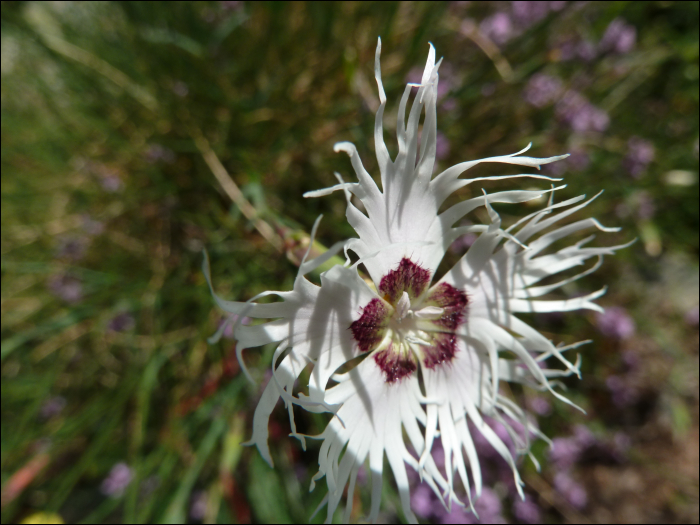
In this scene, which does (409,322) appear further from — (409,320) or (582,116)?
(582,116)

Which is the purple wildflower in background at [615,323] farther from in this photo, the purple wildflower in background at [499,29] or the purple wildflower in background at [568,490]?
the purple wildflower in background at [499,29]

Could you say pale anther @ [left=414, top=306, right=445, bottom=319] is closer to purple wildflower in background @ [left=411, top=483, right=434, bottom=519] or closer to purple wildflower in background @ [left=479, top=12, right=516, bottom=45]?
A: purple wildflower in background @ [left=411, top=483, right=434, bottom=519]

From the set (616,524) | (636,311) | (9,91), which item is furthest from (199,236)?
(616,524)

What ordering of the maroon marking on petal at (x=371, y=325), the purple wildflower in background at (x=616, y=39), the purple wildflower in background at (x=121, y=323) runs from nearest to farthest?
the maroon marking on petal at (x=371, y=325) < the purple wildflower in background at (x=616, y=39) < the purple wildflower in background at (x=121, y=323)

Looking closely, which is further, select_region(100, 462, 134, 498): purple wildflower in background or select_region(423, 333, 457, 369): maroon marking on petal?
select_region(100, 462, 134, 498): purple wildflower in background

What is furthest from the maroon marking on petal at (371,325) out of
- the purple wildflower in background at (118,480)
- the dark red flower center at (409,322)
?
the purple wildflower in background at (118,480)

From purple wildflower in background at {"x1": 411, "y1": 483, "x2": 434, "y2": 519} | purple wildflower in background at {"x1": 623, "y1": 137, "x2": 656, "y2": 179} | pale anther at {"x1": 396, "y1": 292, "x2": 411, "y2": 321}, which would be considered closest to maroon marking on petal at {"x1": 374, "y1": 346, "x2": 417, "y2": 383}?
pale anther at {"x1": 396, "y1": 292, "x2": 411, "y2": 321}

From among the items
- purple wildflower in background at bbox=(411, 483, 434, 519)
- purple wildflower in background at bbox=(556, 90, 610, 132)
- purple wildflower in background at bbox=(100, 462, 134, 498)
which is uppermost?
purple wildflower in background at bbox=(556, 90, 610, 132)

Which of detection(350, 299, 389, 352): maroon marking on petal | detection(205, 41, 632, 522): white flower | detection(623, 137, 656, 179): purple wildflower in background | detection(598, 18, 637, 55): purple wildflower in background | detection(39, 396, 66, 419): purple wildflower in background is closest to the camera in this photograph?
detection(205, 41, 632, 522): white flower
